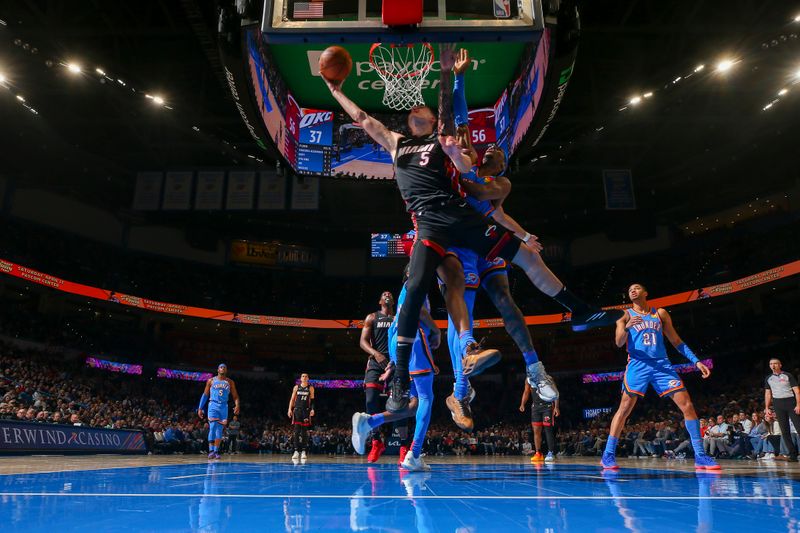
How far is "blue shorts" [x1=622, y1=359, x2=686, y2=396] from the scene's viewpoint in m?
6.37

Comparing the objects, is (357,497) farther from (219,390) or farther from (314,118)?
(219,390)

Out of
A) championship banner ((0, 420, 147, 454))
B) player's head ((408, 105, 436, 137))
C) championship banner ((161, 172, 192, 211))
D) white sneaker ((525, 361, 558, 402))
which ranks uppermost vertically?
championship banner ((161, 172, 192, 211))

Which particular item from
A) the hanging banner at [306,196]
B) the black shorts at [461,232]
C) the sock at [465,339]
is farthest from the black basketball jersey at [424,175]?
the hanging banner at [306,196]

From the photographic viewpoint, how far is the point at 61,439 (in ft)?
42.5

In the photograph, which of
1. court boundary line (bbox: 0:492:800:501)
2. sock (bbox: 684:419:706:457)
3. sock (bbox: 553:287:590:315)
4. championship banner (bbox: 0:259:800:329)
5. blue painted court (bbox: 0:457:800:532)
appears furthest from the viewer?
championship banner (bbox: 0:259:800:329)

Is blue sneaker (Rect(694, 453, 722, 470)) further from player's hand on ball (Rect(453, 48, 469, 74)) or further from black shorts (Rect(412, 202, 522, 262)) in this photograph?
player's hand on ball (Rect(453, 48, 469, 74))

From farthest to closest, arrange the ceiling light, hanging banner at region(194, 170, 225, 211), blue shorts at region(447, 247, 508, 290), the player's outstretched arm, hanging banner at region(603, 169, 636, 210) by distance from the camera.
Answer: hanging banner at region(603, 169, 636, 210) < hanging banner at region(194, 170, 225, 211) < the ceiling light < blue shorts at region(447, 247, 508, 290) < the player's outstretched arm

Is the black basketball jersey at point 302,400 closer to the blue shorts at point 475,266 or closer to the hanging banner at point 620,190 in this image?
the blue shorts at point 475,266

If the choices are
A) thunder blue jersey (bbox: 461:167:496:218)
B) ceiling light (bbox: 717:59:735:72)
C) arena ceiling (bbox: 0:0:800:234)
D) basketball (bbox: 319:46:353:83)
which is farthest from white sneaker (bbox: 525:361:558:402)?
ceiling light (bbox: 717:59:735:72)

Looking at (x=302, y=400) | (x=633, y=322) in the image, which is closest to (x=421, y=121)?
(x=633, y=322)

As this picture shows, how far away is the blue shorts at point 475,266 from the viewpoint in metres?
4.59

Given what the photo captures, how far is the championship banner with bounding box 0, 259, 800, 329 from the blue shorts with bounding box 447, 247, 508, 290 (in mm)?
15516

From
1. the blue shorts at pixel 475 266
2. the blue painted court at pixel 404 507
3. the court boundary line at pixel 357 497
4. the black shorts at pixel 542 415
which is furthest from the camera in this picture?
the black shorts at pixel 542 415

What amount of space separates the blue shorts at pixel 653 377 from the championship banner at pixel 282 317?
13048 mm
